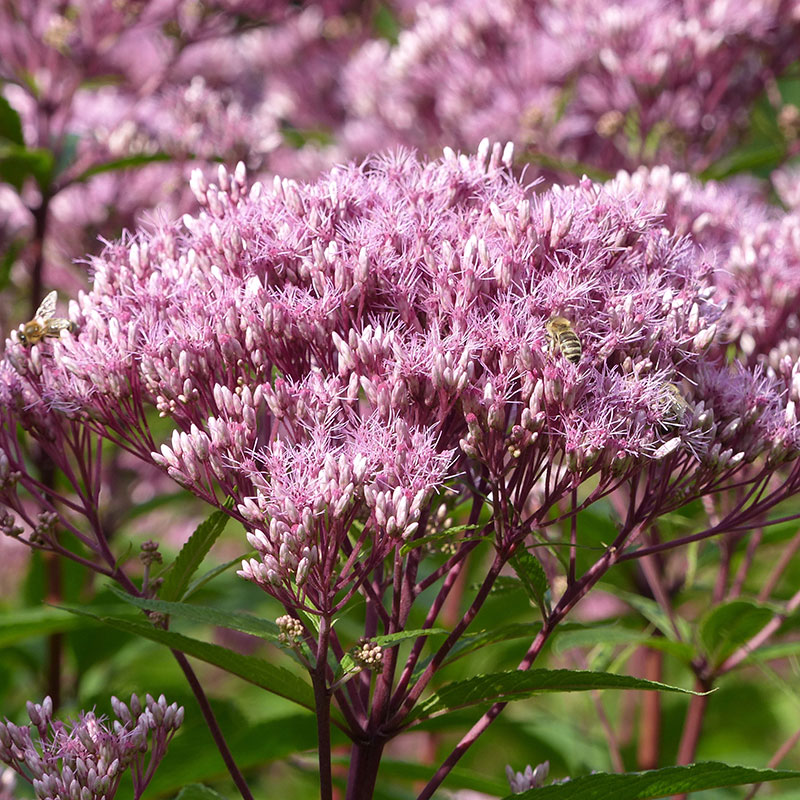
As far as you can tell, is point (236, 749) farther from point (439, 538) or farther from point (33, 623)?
point (439, 538)

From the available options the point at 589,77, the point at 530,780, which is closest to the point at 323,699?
the point at 530,780

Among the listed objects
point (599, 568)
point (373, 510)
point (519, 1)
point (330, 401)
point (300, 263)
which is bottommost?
point (599, 568)

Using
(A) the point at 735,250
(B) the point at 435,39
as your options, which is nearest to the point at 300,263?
(A) the point at 735,250

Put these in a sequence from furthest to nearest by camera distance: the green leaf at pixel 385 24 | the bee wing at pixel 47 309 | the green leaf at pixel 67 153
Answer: the green leaf at pixel 385 24
the green leaf at pixel 67 153
the bee wing at pixel 47 309

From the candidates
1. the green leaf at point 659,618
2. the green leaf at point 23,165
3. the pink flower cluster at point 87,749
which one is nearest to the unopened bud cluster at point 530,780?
the pink flower cluster at point 87,749

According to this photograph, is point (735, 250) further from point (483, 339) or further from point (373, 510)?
point (373, 510)

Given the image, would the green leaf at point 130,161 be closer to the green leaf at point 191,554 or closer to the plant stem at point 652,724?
the green leaf at point 191,554
